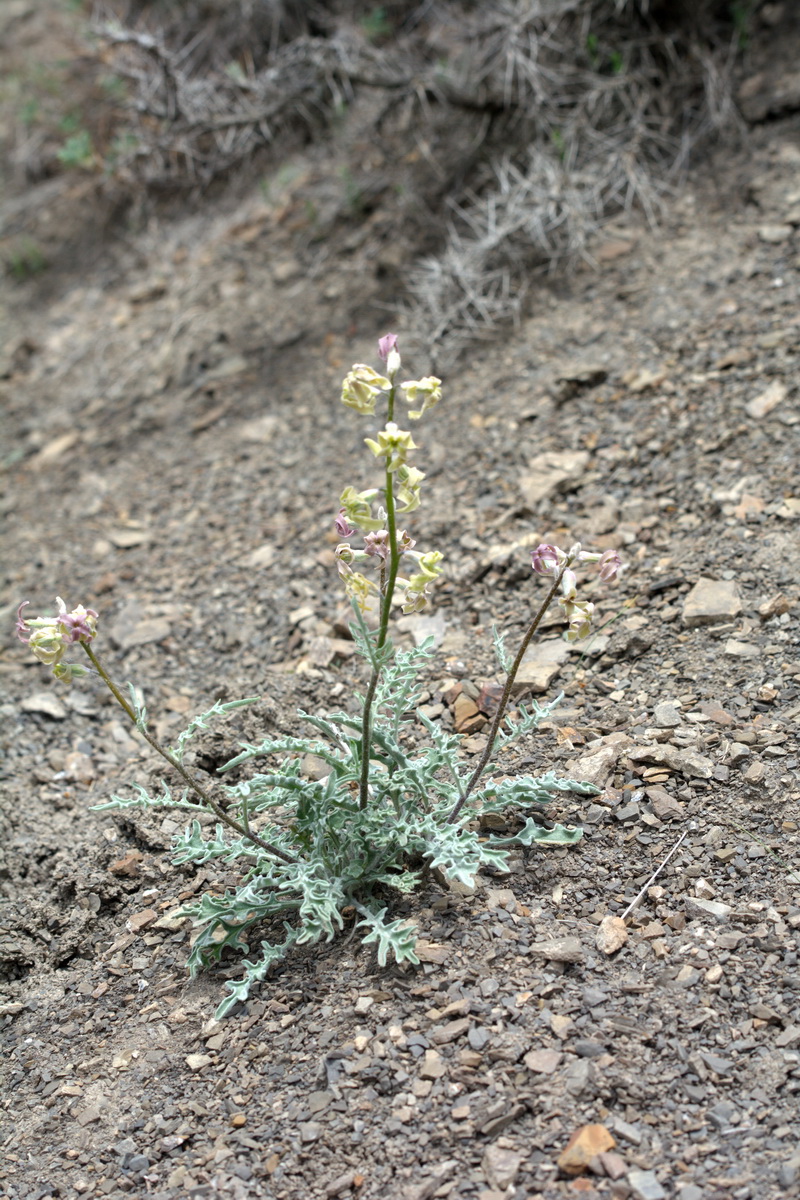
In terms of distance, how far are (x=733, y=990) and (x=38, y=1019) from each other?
5.18ft

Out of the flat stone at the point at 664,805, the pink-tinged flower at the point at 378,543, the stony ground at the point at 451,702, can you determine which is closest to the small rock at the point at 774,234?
the stony ground at the point at 451,702

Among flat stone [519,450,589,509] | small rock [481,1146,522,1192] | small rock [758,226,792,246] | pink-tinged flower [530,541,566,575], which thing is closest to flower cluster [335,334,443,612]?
pink-tinged flower [530,541,566,575]

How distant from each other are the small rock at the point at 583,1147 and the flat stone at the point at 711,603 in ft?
4.93

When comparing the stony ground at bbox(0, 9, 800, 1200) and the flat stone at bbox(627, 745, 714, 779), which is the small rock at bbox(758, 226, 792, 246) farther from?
the flat stone at bbox(627, 745, 714, 779)

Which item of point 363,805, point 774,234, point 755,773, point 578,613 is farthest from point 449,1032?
point 774,234

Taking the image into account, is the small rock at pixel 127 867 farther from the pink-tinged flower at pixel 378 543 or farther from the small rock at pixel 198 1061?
the pink-tinged flower at pixel 378 543

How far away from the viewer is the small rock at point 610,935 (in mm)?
2148

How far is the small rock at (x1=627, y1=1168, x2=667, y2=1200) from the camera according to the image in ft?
5.65

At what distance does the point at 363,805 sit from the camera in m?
2.29

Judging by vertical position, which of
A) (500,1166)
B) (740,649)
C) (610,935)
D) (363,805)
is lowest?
(740,649)

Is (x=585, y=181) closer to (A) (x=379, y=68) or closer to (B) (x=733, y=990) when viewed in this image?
(A) (x=379, y=68)

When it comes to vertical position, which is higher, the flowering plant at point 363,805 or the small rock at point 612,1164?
the flowering plant at point 363,805

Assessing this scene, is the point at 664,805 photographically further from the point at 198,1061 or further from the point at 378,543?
the point at 198,1061

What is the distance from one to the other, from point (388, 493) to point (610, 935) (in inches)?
42.2
